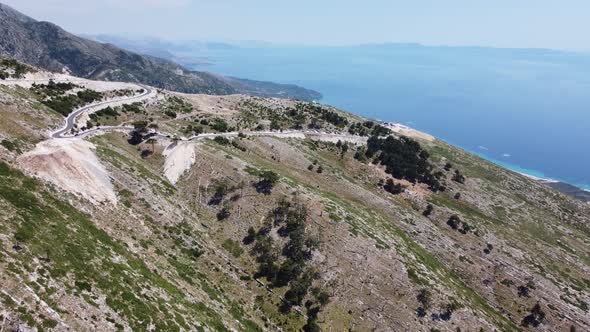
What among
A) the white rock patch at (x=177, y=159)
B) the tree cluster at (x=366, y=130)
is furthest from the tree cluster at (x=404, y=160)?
the white rock patch at (x=177, y=159)

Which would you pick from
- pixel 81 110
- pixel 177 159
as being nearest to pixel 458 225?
pixel 177 159

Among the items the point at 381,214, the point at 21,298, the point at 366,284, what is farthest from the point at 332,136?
the point at 21,298

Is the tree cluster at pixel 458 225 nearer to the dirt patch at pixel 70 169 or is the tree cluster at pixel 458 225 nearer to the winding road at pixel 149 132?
the winding road at pixel 149 132

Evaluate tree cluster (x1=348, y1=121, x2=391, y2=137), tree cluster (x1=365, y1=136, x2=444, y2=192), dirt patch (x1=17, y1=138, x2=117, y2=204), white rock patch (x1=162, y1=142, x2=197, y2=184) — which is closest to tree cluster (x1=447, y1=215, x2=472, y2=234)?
tree cluster (x1=365, y1=136, x2=444, y2=192)

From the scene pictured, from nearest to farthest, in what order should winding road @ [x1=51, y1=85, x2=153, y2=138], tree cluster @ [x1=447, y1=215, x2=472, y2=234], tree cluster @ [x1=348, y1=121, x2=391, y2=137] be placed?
winding road @ [x1=51, y1=85, x2=153, y2=138] < tree cluster @ [x1=447, y1=215, x2=472, y2=234] < tree cluster @ [x1=348, y1=121, x2=391, y2=137]

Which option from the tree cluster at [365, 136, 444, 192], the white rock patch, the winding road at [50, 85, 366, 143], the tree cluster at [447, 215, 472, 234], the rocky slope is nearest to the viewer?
the rocky slope

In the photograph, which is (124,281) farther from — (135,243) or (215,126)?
(215,126)

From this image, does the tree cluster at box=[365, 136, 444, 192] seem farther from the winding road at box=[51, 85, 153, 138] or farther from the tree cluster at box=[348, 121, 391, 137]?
the winding road at box=[51, 85, 153, 138]
